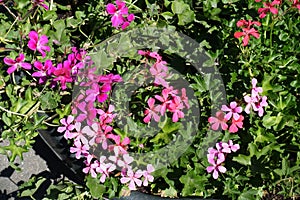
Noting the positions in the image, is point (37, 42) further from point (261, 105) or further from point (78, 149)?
point (261, 105)

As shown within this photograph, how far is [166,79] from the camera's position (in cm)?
196

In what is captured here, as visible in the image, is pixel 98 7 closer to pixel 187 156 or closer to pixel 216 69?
pixel 216 69

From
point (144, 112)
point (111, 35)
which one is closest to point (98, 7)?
point (111, 35)

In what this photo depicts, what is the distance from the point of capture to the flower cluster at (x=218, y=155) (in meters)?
1.83

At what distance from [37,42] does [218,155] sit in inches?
28.5

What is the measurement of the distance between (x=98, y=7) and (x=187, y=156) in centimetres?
67

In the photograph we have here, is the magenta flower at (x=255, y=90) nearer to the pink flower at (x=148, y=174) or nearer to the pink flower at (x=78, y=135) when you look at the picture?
the pink flower at (x=148, y=174)

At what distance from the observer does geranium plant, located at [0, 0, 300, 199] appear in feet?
6.02

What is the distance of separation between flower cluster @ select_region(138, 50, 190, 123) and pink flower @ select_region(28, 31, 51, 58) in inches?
14.5

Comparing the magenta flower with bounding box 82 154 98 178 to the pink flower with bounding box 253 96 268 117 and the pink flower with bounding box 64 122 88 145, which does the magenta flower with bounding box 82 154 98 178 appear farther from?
the pink flower with bounding box 253 96 268 117

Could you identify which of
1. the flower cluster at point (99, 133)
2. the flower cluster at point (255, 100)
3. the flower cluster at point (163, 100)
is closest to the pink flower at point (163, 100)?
the flower cluster at point (163, 100)

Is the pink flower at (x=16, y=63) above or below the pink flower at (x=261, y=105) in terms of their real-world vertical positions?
above

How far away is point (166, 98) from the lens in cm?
180

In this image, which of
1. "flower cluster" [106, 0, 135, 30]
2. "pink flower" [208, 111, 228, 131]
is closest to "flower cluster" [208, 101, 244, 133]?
"pink flower" [208, 111, 228, 131]
